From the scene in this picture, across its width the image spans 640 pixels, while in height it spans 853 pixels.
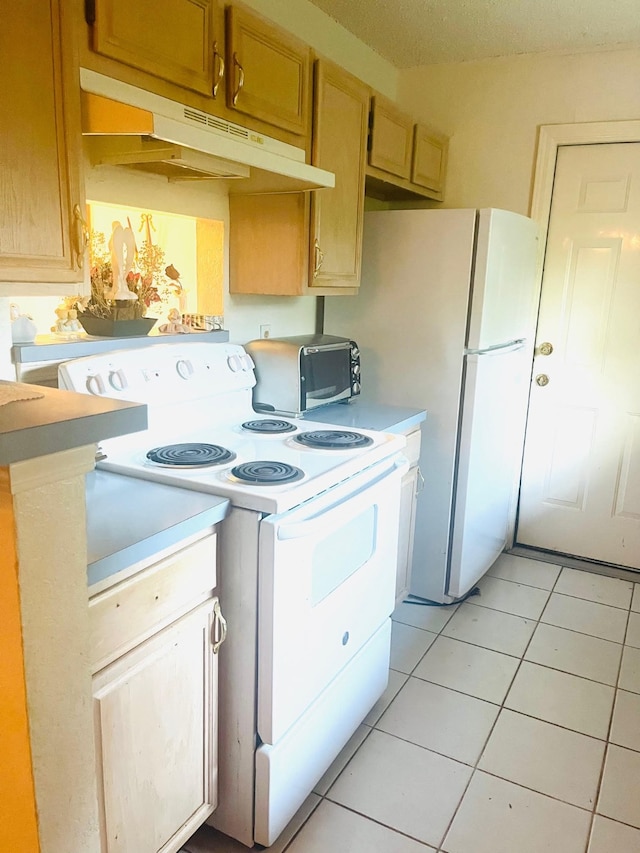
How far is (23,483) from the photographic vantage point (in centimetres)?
89

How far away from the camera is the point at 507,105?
3.10 metres

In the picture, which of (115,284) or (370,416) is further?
(370,416)

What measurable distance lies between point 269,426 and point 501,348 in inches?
47.0

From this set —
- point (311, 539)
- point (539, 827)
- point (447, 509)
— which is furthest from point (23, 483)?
point (447, 509)

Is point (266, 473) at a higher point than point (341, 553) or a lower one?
higher

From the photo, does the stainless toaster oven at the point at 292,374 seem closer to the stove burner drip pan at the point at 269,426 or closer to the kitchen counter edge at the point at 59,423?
the stove burner drip pan at the point at 269,426

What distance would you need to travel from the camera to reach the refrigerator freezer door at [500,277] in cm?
255

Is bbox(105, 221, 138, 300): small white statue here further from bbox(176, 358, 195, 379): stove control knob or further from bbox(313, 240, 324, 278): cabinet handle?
bbox(313, 240, 324, 278): cabinet handle

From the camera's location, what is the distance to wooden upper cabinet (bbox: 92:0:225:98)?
140 centimetres

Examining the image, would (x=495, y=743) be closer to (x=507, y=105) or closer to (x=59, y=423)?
(x=59, y=423)

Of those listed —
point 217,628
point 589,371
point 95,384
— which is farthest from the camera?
point 589,371

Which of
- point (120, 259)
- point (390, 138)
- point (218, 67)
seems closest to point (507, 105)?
point (390, 138)

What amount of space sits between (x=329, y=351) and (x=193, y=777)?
5.02 ft

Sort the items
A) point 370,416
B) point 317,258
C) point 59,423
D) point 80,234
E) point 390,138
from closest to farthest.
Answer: point 59,423 < point 80,234 < point 317,258 < point 370,416 < point 390,138
